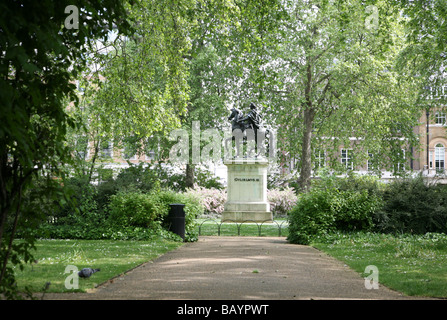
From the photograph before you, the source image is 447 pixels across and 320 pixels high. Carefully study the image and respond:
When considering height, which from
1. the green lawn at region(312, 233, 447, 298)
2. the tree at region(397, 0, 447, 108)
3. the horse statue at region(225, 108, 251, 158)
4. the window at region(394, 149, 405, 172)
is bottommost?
the green lawn at region(312, 233, 447, 298)

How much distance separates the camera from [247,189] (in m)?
25.8

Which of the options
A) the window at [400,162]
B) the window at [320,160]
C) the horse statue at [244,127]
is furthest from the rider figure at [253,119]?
the window at [400,162]

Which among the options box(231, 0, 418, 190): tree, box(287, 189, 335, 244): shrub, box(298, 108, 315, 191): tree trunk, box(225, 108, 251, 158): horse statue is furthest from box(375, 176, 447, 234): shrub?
box(298, 108, 315, 191): tree trunk

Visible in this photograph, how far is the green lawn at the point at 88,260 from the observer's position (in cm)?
762

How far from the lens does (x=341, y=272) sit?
9414mm

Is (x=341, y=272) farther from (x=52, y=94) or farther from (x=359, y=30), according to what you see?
(x=359, y=30)

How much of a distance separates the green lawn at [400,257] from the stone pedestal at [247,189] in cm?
1067

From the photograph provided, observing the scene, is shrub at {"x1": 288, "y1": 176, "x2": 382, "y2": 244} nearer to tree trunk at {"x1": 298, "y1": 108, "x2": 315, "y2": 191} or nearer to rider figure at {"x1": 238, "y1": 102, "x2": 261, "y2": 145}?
rider figure at {"x1": 238, "y1": 102, "x2": 261, "y2": 145}

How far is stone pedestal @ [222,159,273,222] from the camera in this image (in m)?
25.5

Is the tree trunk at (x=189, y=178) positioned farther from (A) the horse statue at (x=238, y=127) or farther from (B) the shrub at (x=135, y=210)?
(B) the shrub at (x=135, y=210)

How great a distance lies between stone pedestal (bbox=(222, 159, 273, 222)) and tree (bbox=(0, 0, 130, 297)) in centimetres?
2019

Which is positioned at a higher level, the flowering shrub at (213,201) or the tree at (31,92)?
the tree at (31,92)

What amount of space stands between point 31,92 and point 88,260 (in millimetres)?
6333

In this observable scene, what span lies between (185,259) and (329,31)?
2053cm
